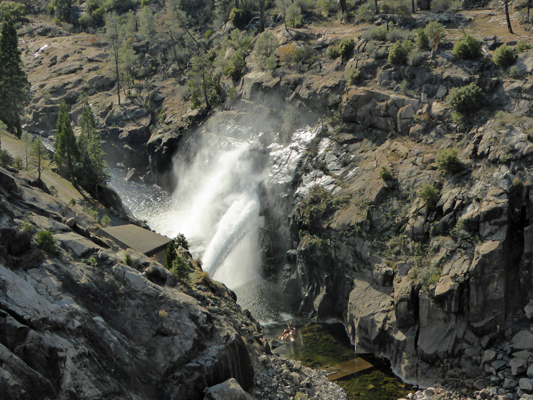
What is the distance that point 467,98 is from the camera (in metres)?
46.1

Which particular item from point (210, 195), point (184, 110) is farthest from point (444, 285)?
point (184, 110)

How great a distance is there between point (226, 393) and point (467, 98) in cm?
3625

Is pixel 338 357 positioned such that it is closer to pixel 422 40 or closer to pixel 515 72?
pixel 515 72

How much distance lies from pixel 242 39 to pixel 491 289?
61269mm

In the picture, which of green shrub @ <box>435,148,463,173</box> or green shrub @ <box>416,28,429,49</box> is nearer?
green shrub @ <box>435,148,463,173</box>

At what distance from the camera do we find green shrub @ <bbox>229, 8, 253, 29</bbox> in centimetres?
9138

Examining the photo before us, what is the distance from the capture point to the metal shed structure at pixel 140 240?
4125cm

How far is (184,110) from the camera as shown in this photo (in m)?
83.3

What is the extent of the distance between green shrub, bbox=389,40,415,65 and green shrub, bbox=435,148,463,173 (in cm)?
1769

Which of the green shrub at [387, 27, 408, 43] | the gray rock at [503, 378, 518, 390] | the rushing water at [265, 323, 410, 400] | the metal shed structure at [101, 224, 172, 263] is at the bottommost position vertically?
the rushing water at [265, 323, 410, 400]

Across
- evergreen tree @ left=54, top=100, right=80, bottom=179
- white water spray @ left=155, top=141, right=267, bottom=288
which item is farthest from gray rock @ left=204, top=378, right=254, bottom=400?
evergreen tree @ left=54, top=100, right=80, bottom=179

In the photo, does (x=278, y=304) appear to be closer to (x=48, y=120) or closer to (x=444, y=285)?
(x=444, y=285)

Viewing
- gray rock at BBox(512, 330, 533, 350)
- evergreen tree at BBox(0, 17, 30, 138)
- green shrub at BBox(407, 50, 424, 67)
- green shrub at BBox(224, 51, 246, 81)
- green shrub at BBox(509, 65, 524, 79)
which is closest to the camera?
gray rock at BBox(512, 330, 533, 350)

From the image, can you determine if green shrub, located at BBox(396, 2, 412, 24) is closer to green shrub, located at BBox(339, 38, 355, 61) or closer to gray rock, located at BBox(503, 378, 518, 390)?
green shrub, located at BBox(339, 38, 355, 61)
